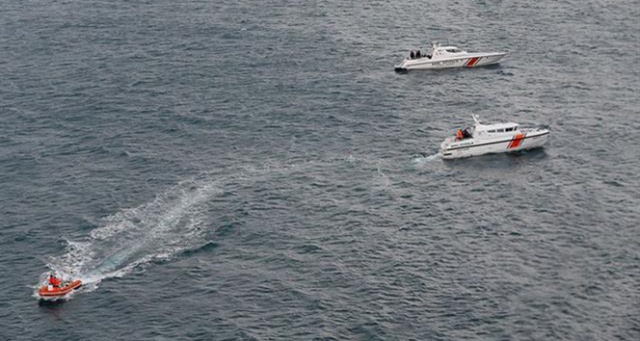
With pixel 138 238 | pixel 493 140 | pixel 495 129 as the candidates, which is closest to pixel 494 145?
pixel 493 140

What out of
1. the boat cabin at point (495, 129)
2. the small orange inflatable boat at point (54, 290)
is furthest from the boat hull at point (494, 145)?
the small orange inflatable boat at point (54, 290)

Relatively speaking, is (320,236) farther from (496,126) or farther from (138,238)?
(496,126)

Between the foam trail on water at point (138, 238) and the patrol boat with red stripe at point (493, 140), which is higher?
the patrol boat with red stripe at point (493, 140)

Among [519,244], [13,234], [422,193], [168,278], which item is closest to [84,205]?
[13,234]

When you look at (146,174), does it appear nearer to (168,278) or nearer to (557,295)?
(168,278)

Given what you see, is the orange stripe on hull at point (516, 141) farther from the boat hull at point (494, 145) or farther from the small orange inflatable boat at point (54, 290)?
the small orange inflatable boat at point (54, 290)

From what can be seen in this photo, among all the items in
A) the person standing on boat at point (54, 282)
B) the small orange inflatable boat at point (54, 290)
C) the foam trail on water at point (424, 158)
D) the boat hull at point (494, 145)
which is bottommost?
the small orange inflatable boat at point (54, 290)
